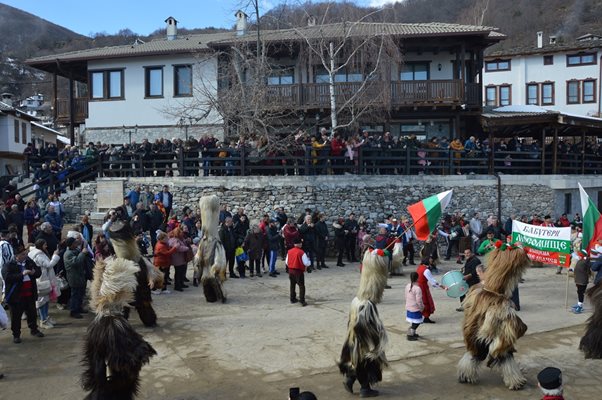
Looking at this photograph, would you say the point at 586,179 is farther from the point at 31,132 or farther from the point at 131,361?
the point at 31,132

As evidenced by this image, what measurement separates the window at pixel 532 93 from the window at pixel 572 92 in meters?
2.34

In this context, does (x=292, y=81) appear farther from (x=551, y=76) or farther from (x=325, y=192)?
(x=551, y=76)

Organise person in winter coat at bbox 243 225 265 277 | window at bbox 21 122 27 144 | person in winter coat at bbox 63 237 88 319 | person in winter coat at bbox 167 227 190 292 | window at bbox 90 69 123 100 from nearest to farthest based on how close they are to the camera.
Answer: person in winter coat at bbox 63 237 88 319 → person in winter coat at bbox 167 227 190 292 → person in winter coat at bbox 243 225 265 277 → window at bbox 90 69 123 100 → window at bbox 21 122 27 144

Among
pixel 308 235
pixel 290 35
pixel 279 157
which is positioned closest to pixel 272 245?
pixel 308 235

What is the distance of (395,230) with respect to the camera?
58.3 feet

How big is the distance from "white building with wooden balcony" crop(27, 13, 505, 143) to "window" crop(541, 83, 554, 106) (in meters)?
21.6

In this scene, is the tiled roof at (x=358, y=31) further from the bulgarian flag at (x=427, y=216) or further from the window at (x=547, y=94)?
the window at (x=547, y=94)

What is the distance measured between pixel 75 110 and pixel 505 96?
35357 millimetres

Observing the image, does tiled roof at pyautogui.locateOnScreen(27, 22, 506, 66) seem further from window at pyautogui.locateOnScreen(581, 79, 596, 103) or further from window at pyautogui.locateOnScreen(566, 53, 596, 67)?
window at pyautogui.locateOnScreen(581, 79, 596, 103)

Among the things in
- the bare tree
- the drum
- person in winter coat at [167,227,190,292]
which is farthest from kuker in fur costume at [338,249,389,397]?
the bare tree

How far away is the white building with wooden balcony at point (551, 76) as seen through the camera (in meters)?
44.2

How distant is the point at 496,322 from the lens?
7348 mm

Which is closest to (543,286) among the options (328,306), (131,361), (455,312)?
(455,312)

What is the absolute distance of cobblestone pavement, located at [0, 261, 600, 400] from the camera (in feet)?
24.4
